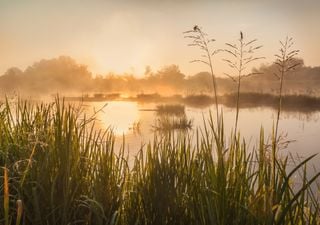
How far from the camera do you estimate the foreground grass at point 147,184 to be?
260 centimetres

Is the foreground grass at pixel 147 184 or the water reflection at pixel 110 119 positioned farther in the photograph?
the water reflection at pixel 110 119

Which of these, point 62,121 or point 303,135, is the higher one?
point 62,121

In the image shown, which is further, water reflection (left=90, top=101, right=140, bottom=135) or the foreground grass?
water reflection (left=90, top=101, right=140, bottom=135)

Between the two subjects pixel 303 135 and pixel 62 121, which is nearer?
pixel 62 121

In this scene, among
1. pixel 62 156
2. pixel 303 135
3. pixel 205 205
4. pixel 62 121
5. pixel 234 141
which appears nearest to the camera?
pixel 205 205

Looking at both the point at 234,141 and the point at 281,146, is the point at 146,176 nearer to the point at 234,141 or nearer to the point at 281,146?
the point at 234,141

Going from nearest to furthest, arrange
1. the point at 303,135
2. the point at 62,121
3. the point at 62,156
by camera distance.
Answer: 1. the point at 62,156
2. the point at 62,121
3. the point at 303,135

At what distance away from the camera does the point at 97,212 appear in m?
2.96

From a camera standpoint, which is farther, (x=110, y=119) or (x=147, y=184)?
(x=110, y=119)

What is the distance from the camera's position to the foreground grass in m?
2.60

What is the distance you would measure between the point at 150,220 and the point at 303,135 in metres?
18.0

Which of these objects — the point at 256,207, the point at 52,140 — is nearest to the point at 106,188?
the point at 52,140

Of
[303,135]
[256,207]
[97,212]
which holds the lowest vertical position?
[303,135]

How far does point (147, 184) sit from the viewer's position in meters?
3.35
